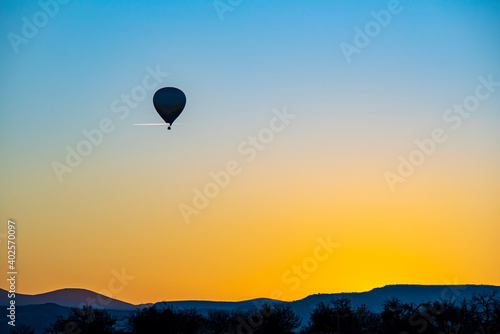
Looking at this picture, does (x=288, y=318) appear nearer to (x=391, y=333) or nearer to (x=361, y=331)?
(x=361, y=331)

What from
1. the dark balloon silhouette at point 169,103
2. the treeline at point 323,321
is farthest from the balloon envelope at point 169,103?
the treeline at point 323,321

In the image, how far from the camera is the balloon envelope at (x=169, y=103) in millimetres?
65250

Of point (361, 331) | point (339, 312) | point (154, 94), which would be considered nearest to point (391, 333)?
point (361, 331)

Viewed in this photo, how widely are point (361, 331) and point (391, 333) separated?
5.34 m

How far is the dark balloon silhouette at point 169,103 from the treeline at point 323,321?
78.2 feet

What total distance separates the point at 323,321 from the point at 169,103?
31.6 metres

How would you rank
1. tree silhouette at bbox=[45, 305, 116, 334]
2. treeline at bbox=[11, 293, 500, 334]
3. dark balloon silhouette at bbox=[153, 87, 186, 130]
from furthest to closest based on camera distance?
1. tree silhouette at bbox=[45, 305, 116, 334]
2. treeline at bbox=[11, 293, 500, 334]
3. dark balloon silhouette at bbox=[153, 87, 186, 130]

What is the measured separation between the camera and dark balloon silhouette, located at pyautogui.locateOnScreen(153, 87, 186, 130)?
214 feet

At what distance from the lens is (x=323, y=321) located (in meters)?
81.8

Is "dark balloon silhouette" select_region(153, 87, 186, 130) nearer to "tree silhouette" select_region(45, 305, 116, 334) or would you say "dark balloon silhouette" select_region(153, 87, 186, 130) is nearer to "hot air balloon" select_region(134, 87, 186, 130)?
"hot air balloon" select_region(134, 87, 186, 130)

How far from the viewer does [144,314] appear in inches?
3145

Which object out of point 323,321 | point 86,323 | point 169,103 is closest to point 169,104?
point 169,103

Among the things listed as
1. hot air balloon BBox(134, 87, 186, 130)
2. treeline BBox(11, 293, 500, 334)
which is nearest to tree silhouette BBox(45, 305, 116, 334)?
treeline BBox(11, 293, 500, 334)

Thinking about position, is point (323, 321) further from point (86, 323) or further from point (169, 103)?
point (169, 103)
